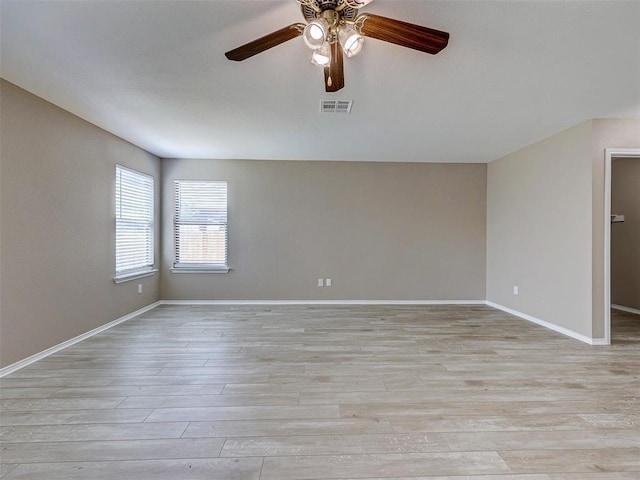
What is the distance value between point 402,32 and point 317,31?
17.3 inches

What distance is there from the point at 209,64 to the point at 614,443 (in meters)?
3.53

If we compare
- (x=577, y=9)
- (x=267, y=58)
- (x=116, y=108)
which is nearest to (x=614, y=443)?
(x=577, y=9)

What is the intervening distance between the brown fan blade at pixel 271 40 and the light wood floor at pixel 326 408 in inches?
88.4

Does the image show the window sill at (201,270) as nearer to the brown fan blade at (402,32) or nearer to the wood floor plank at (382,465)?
the wood floor plank at (382,465)

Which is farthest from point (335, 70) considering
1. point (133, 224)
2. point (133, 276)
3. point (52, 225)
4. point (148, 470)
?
point (133, 276)

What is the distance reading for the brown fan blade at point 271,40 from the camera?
158 cm

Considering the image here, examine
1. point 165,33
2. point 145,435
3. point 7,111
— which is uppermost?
point 165,33

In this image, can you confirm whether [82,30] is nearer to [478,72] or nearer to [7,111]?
[7,111]

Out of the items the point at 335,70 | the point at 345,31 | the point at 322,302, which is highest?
the point at 345,31

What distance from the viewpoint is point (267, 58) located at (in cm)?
210

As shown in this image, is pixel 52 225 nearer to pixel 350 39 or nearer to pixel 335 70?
pixel 335 70

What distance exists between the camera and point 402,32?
5.06ft

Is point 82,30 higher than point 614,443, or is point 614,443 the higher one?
point 82,30

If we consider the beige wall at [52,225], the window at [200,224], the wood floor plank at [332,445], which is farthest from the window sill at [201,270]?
the wood floor plank at [332,445]
